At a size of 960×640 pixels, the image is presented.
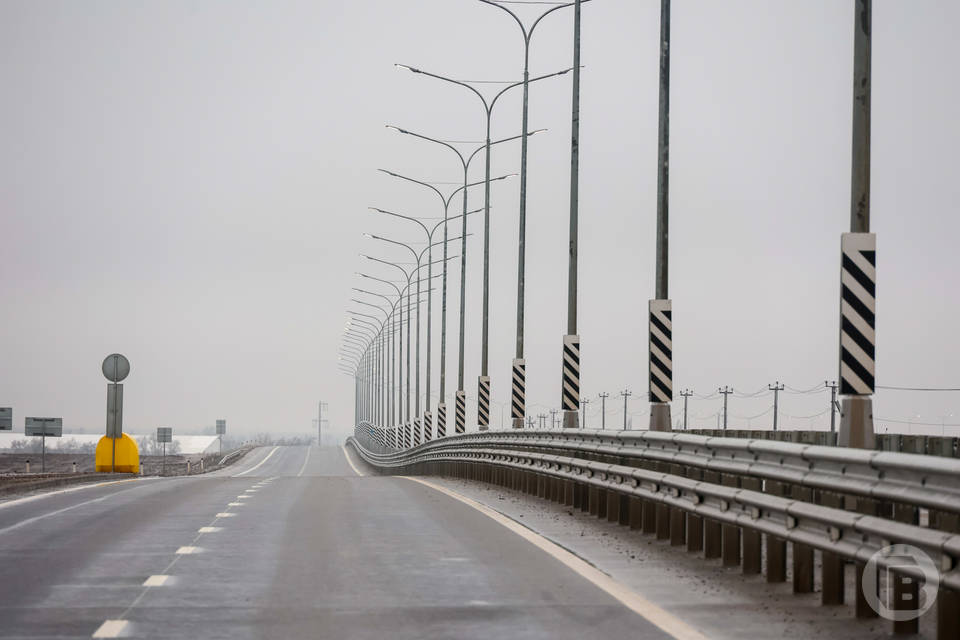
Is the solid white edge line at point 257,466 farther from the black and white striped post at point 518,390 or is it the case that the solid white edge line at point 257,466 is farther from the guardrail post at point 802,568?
the guardrail post at point 802,568

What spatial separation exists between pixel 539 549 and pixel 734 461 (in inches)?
127

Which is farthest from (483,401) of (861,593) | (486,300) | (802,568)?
(861,593)

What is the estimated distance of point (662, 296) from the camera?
76.3ft

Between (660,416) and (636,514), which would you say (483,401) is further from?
(636,514)

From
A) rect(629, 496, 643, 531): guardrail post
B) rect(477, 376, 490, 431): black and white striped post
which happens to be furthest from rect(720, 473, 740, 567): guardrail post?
rect(477, 376, 490, 431): black and white striped post

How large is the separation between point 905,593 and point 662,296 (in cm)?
1329

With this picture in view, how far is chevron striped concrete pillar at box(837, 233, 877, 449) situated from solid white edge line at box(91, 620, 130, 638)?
23.5 ft

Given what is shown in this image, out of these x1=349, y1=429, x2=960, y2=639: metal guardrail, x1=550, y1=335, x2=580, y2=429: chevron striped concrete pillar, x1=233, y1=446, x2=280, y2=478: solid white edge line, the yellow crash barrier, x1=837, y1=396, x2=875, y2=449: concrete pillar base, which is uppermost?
x1=550, y1=335, x2=580, y2=429: chevron striped concrete pillar

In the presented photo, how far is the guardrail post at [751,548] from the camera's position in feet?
42.8

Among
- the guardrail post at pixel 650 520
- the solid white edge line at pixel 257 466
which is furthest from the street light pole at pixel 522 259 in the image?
the solid white edge line at pixel 257 466

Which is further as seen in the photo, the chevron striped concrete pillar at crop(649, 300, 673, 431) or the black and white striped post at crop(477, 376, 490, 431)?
the black and white striped post at crop(477, 376, 490, 431)

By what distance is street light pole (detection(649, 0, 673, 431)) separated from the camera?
74.6 ft

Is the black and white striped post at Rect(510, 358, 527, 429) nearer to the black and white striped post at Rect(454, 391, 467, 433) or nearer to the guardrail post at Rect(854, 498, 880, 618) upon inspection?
the black and white striped post at Rect(454, 391, 467, 433)

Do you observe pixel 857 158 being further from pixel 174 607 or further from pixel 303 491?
pixel 303 491
